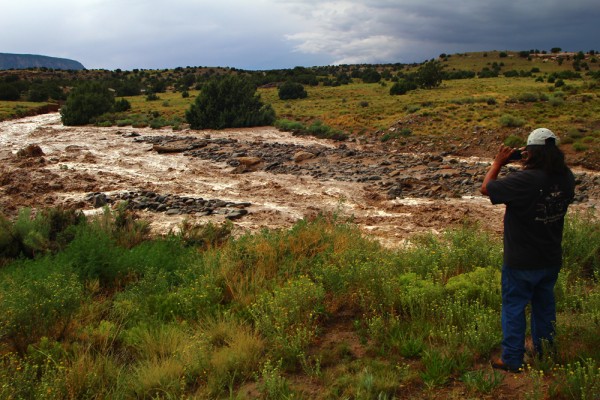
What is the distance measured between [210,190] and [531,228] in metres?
10.2

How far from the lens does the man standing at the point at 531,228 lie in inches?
137

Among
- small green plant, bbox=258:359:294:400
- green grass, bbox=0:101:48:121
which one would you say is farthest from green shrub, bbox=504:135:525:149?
green grass, bbox=0:101:48:121

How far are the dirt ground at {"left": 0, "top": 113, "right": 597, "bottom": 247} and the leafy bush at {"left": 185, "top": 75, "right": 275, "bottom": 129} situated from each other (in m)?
6.90

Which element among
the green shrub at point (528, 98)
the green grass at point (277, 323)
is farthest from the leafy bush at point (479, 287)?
the green shrub at point (528, 98)

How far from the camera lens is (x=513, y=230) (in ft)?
11.9

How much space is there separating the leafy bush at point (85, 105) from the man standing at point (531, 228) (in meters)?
30.7

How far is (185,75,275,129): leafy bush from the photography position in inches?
1069

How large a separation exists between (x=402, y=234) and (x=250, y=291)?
4294mm

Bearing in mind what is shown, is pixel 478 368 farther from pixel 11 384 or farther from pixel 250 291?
pixel 11 384

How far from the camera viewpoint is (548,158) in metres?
3.45

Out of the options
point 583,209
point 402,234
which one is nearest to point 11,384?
point 402,234

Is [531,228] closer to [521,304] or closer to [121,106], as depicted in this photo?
[521,304]

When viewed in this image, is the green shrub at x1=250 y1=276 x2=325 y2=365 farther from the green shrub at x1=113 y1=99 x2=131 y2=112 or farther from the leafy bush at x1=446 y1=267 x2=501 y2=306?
the green shrub at x1=113 y1=99 x2=131 y2=112

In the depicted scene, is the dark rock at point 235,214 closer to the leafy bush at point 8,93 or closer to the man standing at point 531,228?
the man standing at point 531,228
